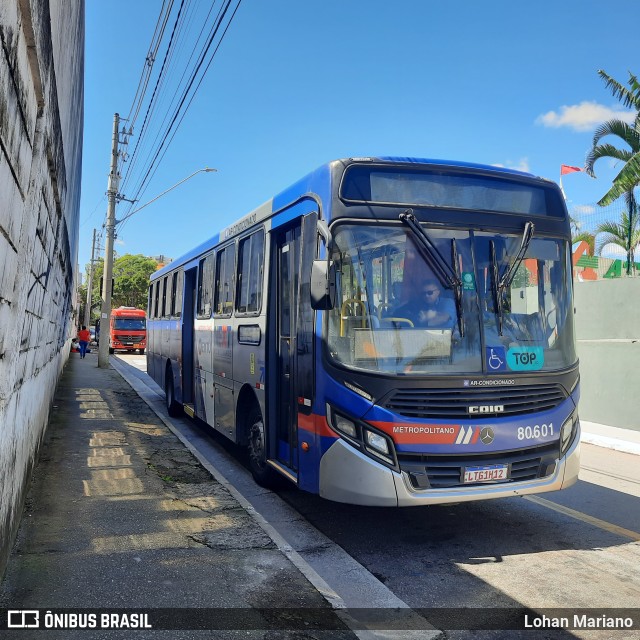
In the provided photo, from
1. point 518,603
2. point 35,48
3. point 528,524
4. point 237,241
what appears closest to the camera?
point 35,48

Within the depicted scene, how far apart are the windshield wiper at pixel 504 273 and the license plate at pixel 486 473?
109cm

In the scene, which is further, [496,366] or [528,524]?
[528,524]

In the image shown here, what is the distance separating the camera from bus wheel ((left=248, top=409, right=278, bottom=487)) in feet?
20.9

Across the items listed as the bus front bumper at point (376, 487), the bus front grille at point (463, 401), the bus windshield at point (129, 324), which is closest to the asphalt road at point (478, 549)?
the bus front bumper at point (376, 487)

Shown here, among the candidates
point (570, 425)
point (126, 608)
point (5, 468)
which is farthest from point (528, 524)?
point (5, 468)

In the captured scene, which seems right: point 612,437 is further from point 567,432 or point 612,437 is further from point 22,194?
point 22,194

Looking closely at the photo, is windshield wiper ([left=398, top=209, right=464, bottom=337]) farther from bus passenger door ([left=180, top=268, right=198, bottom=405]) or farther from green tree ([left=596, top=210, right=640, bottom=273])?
green tree ([left=596, top=210, right=640, bottom=273])

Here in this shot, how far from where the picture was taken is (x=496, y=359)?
15.9 feet

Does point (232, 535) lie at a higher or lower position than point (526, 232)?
lower

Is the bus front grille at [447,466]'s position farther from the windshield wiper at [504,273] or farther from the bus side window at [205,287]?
the bus side window at [205,287]

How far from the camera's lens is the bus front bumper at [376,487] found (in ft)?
14.6

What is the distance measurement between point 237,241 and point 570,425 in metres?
4.52

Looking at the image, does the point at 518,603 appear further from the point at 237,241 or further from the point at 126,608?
the point at 237,241

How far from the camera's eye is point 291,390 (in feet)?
18.3
